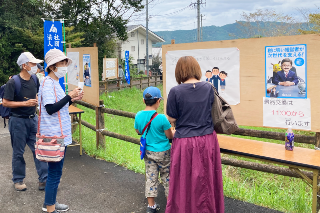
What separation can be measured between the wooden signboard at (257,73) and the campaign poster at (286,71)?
0.05m

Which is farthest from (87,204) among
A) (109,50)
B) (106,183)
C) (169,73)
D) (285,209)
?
(109,50)

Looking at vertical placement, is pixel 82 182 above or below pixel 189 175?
below

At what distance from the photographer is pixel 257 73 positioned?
368cm

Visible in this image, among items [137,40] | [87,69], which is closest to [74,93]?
[87,69]

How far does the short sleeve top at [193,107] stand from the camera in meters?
2.86

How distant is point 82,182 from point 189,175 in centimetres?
231

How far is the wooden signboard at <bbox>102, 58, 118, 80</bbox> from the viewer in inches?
759

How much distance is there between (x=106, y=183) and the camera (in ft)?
15.2

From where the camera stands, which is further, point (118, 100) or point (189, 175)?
point (118, 100)

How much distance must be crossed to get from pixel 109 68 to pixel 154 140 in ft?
55.2

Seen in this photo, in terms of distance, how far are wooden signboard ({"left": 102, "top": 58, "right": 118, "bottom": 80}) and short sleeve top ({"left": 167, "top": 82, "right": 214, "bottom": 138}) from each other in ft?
54.6

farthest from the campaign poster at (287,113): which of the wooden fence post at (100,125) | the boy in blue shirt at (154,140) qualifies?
the wooden fence post at (100,125)

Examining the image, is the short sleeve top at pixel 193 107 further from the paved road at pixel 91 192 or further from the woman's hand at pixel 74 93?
the paved road at pixel 91 192

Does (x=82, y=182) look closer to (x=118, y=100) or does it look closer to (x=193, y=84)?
(x=193, y=84)
